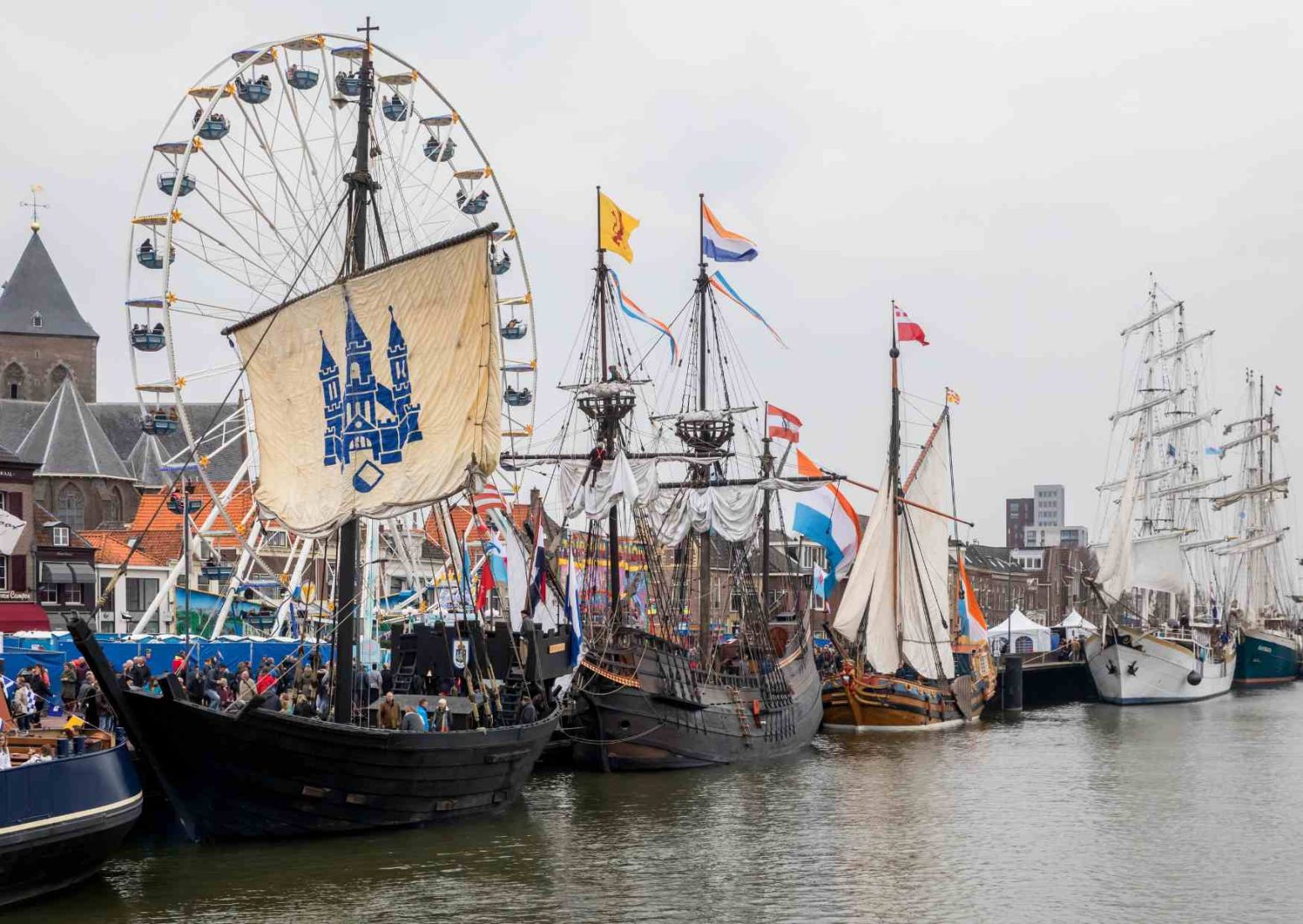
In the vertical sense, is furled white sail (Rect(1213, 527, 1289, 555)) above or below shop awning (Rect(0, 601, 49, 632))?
above

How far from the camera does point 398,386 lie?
104ft

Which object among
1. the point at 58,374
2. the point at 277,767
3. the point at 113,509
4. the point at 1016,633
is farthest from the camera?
the point at 58,374

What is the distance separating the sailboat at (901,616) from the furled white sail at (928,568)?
32 millimetres

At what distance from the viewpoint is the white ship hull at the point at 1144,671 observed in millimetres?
73062

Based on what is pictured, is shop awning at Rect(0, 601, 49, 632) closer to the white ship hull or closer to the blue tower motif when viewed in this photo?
the blue tower motif

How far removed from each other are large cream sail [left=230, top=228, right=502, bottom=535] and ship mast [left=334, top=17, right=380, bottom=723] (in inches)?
23.6

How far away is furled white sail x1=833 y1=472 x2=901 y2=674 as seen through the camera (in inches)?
2299

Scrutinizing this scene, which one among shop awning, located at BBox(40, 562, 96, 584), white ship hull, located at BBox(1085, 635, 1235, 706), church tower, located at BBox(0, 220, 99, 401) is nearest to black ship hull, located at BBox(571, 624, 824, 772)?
white ship hull, located at BBox(1085, 635, 1235, 706)

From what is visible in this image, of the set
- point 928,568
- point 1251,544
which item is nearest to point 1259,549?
point 1251,544

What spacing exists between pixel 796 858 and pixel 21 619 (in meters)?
30.4

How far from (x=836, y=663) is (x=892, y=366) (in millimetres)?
11665

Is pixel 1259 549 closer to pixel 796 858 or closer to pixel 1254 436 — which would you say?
pixel 1254 436

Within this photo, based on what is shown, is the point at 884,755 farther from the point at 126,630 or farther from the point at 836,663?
the point at 126,630

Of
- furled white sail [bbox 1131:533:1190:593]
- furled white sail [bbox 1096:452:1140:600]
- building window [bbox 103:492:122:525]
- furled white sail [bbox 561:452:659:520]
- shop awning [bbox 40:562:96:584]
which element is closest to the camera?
furled white sail [bbox 561:452:659:520]
